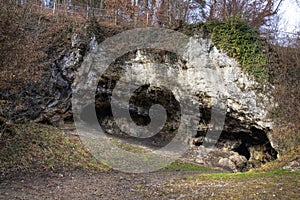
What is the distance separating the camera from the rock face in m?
11.2

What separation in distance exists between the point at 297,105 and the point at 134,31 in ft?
26.1

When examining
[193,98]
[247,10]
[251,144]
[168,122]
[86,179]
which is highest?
[247,10]

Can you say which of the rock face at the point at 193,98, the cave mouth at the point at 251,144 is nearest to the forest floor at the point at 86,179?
the rock face at the point at 193,98

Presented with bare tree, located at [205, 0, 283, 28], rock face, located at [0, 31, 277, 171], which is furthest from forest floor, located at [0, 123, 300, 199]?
bare tree, located at [205, 0, 283, 28]

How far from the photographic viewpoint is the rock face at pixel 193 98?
11188 millimetres

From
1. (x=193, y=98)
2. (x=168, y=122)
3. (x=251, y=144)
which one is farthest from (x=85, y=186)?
(x=251, y=144)

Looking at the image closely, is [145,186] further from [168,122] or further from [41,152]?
[168,122]

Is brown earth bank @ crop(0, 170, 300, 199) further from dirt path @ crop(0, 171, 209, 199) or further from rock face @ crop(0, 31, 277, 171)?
rock face @ crop(0, 31, 277, 171)

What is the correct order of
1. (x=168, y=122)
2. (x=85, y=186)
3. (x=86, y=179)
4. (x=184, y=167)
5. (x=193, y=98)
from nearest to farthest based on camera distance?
(x=85, y=186) → (x=86, y=179) → (x=184, y=167) → (x=193, y=98) → (x=168, y=122)

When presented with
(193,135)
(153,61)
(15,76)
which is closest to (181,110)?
(193,135)

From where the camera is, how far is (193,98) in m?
12.3

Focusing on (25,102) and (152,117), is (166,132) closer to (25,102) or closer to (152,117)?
(152,117)

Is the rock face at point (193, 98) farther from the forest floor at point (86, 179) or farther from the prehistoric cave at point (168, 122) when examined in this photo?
the forest floor at point (86, 179)

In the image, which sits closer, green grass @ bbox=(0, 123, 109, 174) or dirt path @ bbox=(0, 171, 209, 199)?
dirt path @ bbox=(0, 171, 209, 199)
